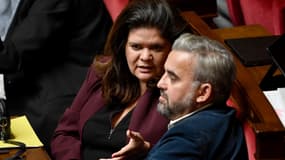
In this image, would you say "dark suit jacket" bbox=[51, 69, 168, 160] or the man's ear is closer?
the man's ear

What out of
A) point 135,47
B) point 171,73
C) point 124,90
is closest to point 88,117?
point 124,90

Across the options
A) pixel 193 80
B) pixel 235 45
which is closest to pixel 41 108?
pixel 235 45

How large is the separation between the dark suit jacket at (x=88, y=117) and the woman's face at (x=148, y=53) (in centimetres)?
6

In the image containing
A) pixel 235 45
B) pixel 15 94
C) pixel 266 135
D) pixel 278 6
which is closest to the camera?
pixel 266 135

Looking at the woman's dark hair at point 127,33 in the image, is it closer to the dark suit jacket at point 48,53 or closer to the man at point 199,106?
the man at point 199,106

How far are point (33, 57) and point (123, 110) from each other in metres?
0.67

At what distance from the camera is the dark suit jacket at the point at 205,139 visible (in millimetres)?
1522

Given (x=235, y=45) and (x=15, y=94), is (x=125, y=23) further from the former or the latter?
(x=15, y=94)

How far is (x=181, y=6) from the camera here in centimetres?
267

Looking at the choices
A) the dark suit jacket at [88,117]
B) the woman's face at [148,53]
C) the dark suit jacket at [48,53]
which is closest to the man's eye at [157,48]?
the woman's face at [148,53]

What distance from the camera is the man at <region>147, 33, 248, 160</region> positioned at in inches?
60.4

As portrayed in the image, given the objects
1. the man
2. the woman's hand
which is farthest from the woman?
the man

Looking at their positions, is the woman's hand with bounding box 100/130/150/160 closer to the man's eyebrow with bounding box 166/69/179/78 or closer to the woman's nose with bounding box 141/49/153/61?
the man's eyebrow with bounding box 166/69/179/78

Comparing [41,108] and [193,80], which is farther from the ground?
[193,80]
